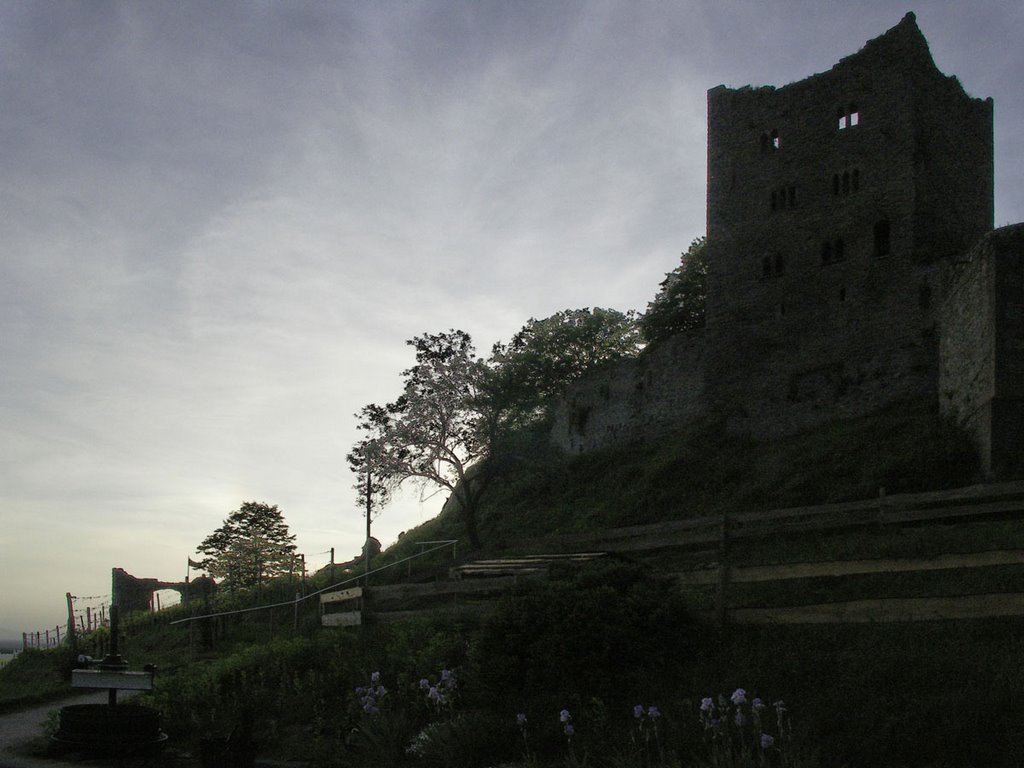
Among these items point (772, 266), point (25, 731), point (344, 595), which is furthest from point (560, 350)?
point (25, 731)

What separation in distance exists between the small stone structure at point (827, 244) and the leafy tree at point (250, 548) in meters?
13.1

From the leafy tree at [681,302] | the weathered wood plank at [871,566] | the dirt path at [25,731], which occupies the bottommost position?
the dirt path at [25,731]

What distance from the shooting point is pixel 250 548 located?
35.1m

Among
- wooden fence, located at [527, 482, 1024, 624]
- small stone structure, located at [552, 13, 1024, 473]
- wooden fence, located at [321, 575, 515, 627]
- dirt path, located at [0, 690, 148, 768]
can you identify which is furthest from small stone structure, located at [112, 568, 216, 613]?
wooden fence, located at [527, 482, 1024, 624]

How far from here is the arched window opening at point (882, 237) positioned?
33844 mm

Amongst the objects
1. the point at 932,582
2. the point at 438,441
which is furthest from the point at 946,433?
the point at 438,441

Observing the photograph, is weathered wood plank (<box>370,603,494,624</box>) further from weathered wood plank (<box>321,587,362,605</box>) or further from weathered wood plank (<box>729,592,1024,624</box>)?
weathered wood plank (<box>729,592,1024,624</box>)

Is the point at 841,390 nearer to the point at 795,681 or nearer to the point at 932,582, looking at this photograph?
the point at 932,582

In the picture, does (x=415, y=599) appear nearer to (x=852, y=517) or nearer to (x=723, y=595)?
(x=852, y=517)

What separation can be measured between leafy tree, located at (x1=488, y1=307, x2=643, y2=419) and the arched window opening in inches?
550

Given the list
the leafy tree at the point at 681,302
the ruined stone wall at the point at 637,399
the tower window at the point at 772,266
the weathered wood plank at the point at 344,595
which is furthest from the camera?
the leafy tree at the point at 681,302

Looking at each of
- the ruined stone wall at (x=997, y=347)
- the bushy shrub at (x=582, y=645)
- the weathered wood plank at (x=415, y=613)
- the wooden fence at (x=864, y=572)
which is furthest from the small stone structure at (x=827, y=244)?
the bushy shrub at (x=582, y=645)

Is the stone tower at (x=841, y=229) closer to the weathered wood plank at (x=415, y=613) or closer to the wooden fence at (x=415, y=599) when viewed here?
the wooden fence at (x=415, y=599)

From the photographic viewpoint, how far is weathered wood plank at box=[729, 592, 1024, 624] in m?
9.44
